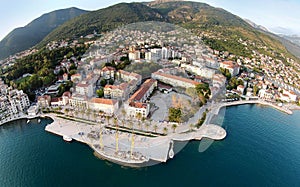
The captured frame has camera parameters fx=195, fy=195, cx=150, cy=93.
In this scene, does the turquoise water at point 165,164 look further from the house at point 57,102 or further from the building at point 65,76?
the building at point 65,76

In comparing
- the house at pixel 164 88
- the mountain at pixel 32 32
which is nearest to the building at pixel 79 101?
the house at pixel 164 88

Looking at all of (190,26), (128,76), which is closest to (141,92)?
(128,76)

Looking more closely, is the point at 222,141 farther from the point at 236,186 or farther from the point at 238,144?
the point at 236,186


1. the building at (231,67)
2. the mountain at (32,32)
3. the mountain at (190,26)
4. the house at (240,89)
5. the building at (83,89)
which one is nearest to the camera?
the building at (83,89)

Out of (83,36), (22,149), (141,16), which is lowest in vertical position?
(22,149)

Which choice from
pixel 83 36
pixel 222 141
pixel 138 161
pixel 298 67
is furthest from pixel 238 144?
pixel 83 36

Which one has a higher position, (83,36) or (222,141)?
(83,36)

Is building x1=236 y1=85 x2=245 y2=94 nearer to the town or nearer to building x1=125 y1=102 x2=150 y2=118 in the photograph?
the town
